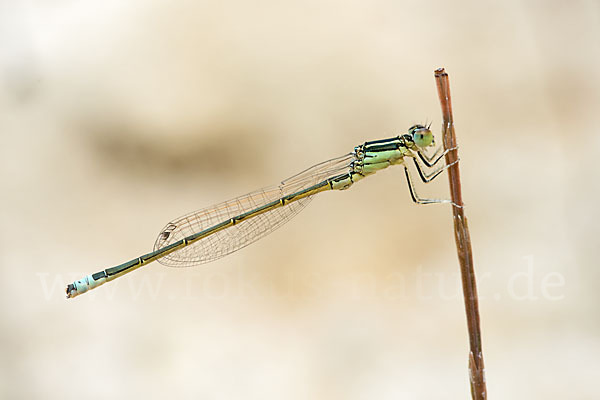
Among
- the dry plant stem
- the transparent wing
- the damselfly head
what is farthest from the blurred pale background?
the dry plant stem

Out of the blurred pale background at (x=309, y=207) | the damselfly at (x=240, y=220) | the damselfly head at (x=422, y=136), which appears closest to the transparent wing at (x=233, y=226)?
the damselfly at (x=240, y=220)

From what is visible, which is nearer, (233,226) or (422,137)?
(422,137)

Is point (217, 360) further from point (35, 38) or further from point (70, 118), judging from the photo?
point (35, 38)

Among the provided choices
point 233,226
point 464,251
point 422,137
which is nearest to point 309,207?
point 233,226

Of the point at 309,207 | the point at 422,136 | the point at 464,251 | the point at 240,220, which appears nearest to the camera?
the point at 464,251

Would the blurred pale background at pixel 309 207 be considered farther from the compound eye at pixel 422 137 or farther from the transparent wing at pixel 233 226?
the compound eye at pixel 422 137

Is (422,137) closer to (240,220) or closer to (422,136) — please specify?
(422,136)
